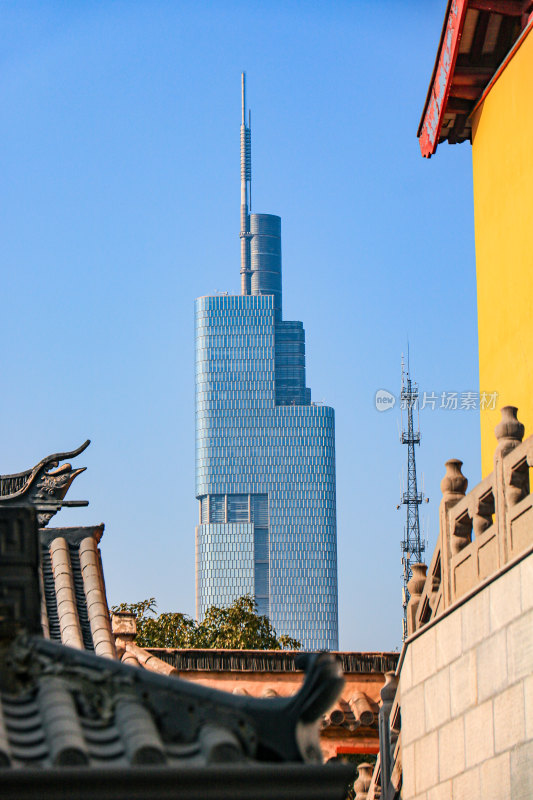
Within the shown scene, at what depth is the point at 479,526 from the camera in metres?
13.3

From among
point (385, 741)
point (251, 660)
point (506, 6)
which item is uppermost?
point (506, 6)

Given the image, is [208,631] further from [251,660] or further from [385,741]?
[385,741]

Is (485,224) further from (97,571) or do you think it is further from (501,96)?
(97,571)

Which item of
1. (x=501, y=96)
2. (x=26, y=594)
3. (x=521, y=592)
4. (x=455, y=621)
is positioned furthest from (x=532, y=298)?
(x=26, y=594)

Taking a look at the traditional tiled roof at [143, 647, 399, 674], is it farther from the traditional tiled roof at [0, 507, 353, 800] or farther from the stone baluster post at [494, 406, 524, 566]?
the traditional tiled roof at [0, 507, 353, 800]

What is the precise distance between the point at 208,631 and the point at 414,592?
1571 inches

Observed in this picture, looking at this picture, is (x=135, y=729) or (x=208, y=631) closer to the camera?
(x=135, y=729)

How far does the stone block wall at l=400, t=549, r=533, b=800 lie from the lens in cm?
1145

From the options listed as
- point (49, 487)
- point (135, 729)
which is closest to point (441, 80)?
point (49, 487)

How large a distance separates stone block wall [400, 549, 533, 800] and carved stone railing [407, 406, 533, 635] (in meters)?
0.30

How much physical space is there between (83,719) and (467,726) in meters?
8.10

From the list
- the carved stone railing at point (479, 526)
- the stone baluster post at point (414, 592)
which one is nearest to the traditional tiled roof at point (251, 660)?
the stone baluster post at point (414, 592)

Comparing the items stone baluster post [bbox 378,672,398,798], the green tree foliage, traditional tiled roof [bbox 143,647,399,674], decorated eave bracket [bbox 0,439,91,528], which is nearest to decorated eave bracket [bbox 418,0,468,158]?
decorated eave bracket [bbox 0,439,91,528]

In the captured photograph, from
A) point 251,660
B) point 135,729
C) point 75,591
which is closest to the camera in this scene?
point 135,729
